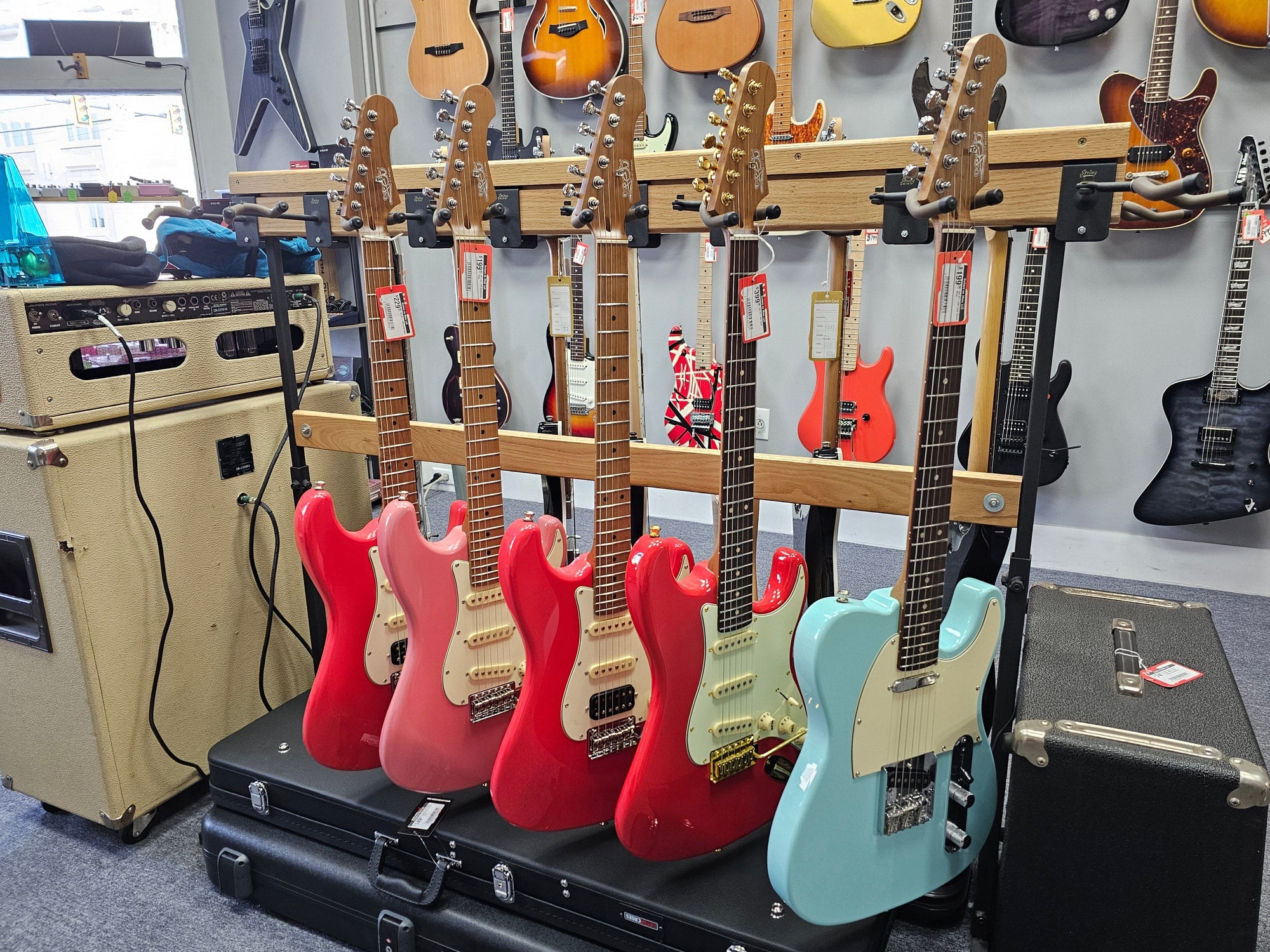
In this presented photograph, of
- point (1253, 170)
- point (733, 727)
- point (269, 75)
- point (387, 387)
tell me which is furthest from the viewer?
point (269, 75)

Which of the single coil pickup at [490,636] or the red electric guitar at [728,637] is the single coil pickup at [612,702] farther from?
the single coil pickup at [490,636]

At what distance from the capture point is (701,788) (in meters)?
1.28

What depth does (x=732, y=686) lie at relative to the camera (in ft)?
4.19

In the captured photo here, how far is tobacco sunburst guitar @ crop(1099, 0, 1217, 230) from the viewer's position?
2.60 m

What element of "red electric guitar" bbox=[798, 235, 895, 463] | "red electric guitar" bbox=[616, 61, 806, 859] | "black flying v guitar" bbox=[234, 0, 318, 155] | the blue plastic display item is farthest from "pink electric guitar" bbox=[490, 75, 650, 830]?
"black flying v guitar" bbox=[234, 0, 318, 155]

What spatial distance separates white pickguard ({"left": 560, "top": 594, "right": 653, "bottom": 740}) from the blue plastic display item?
1196mm

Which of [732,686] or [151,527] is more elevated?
[151,527]

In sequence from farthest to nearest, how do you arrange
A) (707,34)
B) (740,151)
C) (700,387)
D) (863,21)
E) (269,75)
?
(269,75), (700,387), (707,34), (863,21), (740,151)

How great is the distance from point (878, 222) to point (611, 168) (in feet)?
1.30

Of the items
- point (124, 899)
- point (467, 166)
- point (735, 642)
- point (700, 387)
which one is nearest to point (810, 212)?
point (467, 166)

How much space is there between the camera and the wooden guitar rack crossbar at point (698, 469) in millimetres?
1265

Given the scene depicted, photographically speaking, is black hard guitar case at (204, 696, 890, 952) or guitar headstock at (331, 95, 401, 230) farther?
guitar headstock at (331, 95, 401, 230)

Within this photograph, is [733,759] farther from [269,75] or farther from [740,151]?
[269,75]

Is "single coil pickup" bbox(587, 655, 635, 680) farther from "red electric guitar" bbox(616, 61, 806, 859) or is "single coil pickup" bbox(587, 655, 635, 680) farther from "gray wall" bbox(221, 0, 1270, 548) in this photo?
"gray wall" bbox(221, 0, 1270, 548)
